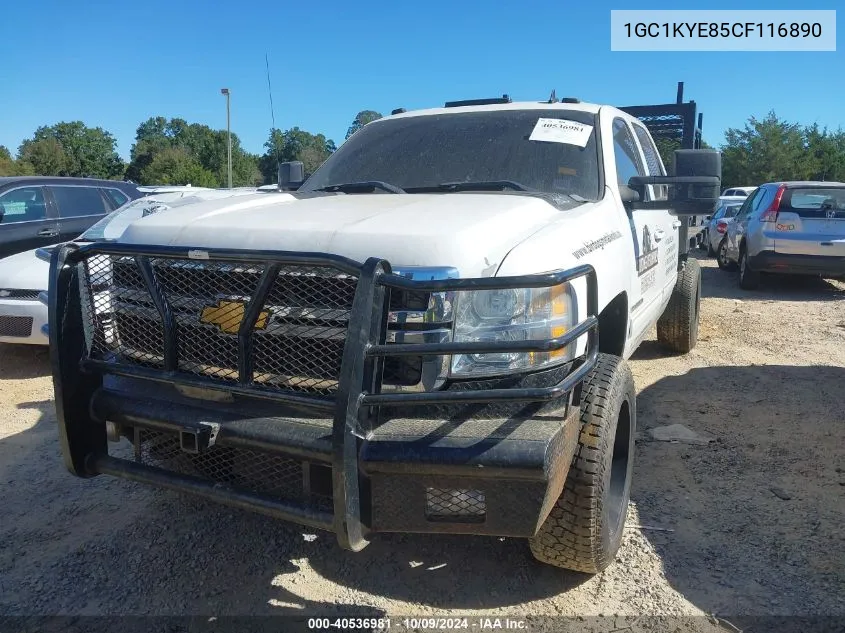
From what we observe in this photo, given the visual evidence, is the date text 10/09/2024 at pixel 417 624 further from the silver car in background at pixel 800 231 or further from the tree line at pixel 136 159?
the tree line at pixel 136 159

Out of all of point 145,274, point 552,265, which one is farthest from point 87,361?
point 552,265

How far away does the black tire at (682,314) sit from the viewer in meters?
5.91

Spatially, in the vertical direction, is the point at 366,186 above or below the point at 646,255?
above

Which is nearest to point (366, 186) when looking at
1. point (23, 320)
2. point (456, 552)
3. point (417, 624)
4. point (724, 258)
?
point (456, 552)

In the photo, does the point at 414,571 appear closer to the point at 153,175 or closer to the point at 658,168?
the point at 658,168

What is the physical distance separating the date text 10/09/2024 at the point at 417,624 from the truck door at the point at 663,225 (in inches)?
107

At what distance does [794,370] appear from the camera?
19.2 ft

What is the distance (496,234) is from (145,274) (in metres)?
1.28

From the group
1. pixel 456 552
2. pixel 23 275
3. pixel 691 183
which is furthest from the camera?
pixel 23 275

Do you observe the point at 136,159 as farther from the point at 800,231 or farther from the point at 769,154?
the point at 800,231

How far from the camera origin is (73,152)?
2630 inches

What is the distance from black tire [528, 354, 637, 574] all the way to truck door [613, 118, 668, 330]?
1.08 m

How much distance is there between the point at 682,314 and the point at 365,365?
15.2 ft

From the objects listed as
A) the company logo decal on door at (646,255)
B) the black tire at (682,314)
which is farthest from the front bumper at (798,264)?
the company logo decal on door at (646,255)
